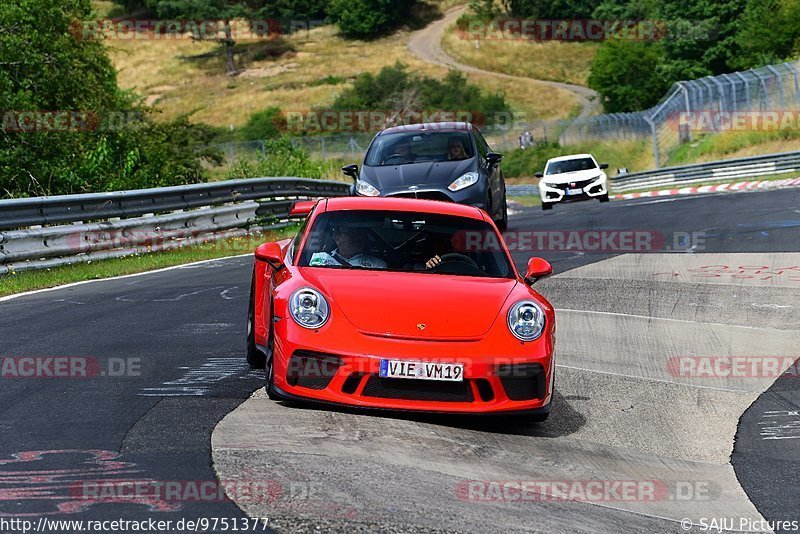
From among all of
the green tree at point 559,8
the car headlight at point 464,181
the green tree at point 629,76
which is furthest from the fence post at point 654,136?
the green tree at point 559,8

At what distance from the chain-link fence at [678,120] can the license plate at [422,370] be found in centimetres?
3358

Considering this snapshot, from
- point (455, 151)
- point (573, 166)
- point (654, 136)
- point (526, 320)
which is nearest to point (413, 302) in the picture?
point (526, 320)

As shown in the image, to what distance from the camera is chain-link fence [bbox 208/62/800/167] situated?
4245 centimetres

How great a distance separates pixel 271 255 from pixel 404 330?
142 centimetres

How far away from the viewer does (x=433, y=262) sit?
26.9 feet

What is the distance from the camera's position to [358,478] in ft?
18.1

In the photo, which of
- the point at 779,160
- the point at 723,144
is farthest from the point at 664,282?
the point at 723,144

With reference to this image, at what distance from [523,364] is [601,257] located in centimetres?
991

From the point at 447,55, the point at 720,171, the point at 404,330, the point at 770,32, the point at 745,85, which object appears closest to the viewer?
the point at 404,330

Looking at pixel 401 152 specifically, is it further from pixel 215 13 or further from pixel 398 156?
pixel 215 13

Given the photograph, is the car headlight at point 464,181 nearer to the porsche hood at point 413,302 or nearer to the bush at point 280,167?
the porsche hood at point 413,302

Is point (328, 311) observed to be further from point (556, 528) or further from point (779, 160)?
point (779, 160)

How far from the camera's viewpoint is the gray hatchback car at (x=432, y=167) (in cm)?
1681

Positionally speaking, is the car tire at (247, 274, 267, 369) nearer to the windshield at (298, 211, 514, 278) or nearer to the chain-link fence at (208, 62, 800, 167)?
the windshield at (298, 211, 514, 278)
